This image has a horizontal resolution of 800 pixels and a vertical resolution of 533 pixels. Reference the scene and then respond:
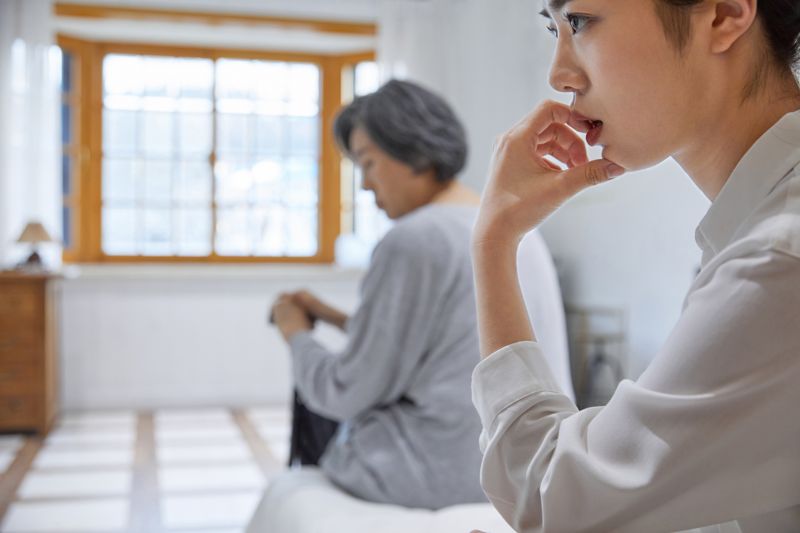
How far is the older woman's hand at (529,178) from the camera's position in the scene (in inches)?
31.7

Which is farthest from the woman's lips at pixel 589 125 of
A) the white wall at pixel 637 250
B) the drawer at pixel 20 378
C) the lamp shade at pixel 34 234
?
the lamp shade at pixel 34 234

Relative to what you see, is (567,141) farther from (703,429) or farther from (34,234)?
(34,234)

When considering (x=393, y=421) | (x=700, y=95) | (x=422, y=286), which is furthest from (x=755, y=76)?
(x=393, y=421)

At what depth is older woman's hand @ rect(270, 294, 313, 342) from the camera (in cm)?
175

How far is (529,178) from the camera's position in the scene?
821 millimetres

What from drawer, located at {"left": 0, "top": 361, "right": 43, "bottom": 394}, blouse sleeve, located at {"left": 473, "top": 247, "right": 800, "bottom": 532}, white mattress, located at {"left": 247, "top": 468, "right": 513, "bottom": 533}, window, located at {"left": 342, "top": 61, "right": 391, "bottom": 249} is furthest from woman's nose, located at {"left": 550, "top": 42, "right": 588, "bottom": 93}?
window, located at {"left": 342, "top": 61, "right": 391, "bottom": 249}

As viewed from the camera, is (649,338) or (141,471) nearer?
(649,338)

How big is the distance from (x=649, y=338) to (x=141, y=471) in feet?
8.16

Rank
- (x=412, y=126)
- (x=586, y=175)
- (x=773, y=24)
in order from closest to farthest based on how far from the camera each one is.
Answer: (x=773, y=24) → (x=586, y=175) → (x=412, y=126)

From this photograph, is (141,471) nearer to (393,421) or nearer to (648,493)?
(393,421)

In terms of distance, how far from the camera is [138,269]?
6305 millimetres

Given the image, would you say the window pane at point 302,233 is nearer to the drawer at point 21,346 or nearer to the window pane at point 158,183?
the window pane at point 158,183

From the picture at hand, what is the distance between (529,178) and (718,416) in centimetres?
33

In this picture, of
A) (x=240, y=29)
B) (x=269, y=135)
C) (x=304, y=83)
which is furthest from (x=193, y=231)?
(x=240, y=29)
